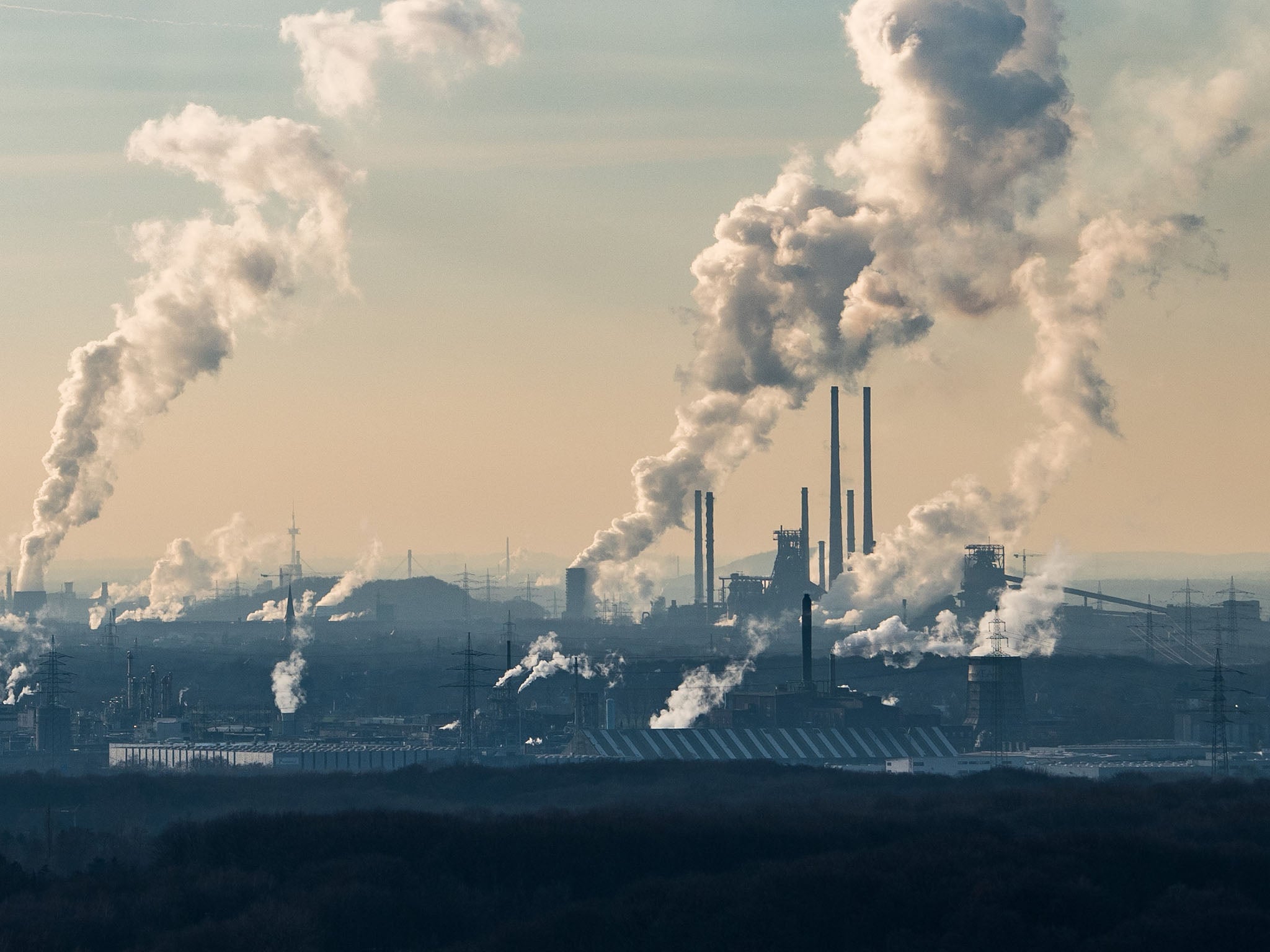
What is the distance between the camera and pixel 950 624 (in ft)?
645

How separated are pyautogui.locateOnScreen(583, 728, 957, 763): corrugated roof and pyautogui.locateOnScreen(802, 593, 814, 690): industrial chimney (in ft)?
17.0

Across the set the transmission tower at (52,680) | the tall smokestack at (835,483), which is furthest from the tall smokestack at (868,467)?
the transmission tower at (52,680)

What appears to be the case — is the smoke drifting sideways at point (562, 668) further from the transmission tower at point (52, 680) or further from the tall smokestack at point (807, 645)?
the transmission tower at point (52, 680)

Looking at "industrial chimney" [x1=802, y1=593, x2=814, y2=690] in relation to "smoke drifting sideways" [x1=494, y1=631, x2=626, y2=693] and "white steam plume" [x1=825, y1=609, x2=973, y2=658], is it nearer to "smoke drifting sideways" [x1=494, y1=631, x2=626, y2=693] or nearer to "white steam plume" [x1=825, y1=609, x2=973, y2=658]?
"smoke drifting sideways" [x1=494, y1=631, x2=626, y2=693]

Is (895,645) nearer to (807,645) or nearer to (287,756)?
(807,645)

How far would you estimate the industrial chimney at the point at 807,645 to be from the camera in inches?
5925

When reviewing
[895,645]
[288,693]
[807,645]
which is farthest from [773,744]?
[288,693]

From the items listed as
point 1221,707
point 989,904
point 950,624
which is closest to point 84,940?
point 989,904

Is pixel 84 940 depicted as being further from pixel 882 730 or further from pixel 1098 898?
pixel 882 730

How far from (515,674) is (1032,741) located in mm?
38154

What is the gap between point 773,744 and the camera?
142 meters

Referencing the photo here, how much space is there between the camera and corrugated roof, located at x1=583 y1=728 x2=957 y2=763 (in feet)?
452

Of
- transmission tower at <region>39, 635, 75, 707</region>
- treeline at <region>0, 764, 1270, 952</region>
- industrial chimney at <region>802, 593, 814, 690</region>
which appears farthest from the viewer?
industrial chimney at <region>802, 593, 814, 690</region>

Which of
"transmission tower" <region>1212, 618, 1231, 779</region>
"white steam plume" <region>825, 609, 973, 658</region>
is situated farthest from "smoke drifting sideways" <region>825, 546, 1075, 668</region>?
"transmission tower" <region>1212, 618, 1231, 779</region>
